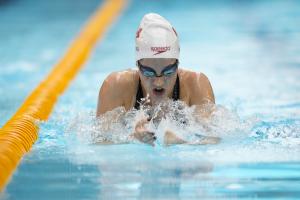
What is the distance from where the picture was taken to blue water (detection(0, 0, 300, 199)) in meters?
3.55

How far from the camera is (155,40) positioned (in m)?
4.49

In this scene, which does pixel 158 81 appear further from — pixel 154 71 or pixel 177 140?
pixel 177 140

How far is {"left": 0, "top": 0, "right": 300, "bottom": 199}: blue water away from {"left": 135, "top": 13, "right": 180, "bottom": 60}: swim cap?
15.1 inches

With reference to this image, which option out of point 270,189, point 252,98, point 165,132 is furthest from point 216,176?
point 252,98

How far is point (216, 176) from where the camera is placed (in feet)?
12.1

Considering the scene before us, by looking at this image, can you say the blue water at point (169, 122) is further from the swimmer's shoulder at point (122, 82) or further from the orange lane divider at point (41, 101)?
the swimmer's shoulder at point (122, 82)

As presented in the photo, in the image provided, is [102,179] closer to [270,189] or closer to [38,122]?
[270,189]

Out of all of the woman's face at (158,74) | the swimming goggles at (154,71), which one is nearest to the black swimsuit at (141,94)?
the woman's face at (158,74)

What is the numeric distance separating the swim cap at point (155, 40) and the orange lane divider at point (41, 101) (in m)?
0.83

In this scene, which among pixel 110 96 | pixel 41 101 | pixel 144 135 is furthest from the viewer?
pixel 41 101

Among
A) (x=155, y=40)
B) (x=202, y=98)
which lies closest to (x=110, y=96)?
(x=155, y=40)

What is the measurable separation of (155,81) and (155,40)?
255mm

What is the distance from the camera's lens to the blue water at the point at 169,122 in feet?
11.6

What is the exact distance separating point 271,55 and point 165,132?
4524 millimetres
